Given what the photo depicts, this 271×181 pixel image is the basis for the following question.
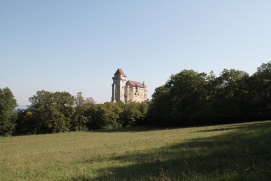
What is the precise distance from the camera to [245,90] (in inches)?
2430

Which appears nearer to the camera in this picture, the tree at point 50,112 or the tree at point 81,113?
the tree at point 50,112

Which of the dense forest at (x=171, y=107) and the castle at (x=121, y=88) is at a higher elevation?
the castle at (x=121, y=88)

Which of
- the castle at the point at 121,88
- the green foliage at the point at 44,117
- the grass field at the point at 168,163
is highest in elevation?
Answer: the castle at the point at 121,88

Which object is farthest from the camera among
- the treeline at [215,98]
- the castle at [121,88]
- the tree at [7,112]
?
the castle at [121,88]

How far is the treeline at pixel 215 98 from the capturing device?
5931cm

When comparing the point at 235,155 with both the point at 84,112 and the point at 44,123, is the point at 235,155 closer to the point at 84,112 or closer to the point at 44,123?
the point at 44,123

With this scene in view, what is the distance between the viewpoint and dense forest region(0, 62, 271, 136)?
60.5 meters

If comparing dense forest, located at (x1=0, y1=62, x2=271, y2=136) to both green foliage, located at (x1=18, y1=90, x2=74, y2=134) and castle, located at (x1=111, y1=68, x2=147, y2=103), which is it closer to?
green foliage, located at (x1=18, y1=90, x2=74, y2=134)

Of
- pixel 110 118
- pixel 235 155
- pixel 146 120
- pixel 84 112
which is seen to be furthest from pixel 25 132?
pixel 235 155

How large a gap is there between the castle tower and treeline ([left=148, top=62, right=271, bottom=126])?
106m

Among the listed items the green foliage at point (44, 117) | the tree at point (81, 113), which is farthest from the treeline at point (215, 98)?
the green foliage at point (44, 117)

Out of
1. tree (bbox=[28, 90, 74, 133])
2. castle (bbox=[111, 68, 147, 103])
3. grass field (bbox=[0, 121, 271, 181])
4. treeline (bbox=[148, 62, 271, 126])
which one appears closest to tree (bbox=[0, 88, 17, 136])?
tree (bbox=[28, 90, 74, 133])

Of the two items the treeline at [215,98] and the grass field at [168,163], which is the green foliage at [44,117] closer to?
the treeline at [215,98]

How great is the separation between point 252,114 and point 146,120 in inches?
1713
